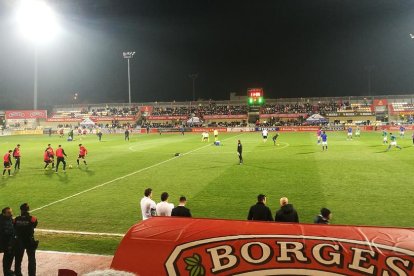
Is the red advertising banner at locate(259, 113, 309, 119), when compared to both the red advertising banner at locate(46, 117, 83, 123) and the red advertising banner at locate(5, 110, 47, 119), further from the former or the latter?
the red advertising banner at locate(5, 110, 47, 119)

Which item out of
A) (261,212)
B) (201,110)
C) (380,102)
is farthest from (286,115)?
(261,212)

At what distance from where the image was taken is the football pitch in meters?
11.9

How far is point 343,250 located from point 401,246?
65 cm

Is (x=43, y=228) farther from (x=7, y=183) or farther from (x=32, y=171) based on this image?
(x=32, y=171)

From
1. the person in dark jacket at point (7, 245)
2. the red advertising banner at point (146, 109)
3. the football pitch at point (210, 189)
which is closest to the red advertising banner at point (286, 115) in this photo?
the red advertising banner at point (146, 109)

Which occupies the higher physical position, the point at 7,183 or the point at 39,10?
the point at 39,10

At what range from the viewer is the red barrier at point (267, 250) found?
436cm

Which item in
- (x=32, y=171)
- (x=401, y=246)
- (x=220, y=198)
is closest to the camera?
(x=401, y=246)

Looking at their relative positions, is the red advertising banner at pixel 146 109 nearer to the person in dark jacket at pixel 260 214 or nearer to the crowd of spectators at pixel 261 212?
the crowd of spectators at pixel 261 212

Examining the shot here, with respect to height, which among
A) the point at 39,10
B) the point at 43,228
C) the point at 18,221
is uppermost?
the point at 39,10

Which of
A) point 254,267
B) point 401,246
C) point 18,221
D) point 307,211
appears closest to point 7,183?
point 18,221

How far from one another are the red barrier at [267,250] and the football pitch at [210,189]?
502cm

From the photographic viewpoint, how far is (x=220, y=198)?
14.8 m

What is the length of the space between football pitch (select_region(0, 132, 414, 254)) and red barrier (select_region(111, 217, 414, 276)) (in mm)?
5022
